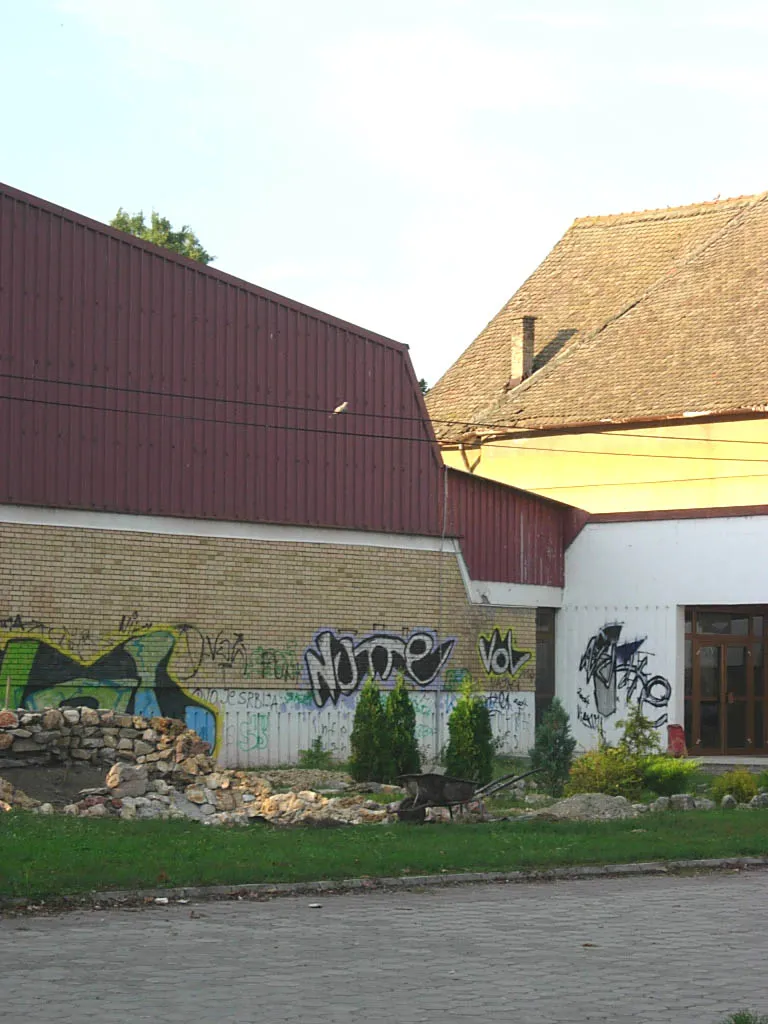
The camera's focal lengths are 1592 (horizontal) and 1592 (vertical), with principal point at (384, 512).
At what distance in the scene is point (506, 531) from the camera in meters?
33.2

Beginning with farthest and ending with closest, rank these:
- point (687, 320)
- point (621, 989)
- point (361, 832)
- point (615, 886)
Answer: point (687, 320), point (361, 832), point (615, 886), point (621, 989)

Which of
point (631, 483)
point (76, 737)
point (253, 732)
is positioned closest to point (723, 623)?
point (631, 483)

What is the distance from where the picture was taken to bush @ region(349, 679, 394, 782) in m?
24.3

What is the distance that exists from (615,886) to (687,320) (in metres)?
25.6

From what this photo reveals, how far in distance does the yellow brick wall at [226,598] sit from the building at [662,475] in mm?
2756

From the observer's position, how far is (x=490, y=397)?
40906 mm

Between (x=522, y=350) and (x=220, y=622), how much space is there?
16133 millimetres

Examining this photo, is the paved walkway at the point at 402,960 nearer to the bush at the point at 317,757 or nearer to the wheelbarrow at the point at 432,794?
the wheelbarrow at the point at 432,794

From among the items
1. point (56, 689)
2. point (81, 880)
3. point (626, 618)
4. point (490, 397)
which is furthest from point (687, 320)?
point (81, 880)

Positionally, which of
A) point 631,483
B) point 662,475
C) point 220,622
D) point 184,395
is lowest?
point 220,622

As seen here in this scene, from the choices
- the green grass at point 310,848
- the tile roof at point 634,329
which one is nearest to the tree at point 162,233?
the tile roof at point 634,329

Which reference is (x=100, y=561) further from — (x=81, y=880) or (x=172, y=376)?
(x=81, y=880)

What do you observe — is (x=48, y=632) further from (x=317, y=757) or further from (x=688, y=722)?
(x=688, y=722)

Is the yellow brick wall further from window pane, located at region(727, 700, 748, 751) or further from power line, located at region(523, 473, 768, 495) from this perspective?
window pane, located at region(727, 700, 748, 751)
